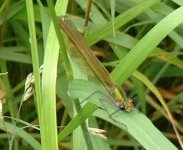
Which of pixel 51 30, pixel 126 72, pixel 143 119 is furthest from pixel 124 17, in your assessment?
pixel 143 119

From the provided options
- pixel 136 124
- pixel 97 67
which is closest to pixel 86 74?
pixel 97 67

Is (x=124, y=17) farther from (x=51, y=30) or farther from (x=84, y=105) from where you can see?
(x=84, y=105)

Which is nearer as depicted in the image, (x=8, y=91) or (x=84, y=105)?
(x=84, y=105)

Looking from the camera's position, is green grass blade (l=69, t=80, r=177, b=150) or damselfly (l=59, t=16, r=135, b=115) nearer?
green grass blade (l=69, t=80, r=177, b=150)

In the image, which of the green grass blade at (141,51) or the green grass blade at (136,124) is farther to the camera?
the green grass blade at (141,51)

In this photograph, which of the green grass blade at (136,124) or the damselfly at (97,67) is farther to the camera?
the damselfly at (97,67)

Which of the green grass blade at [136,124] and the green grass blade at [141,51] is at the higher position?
the green grass blade at [141,51]

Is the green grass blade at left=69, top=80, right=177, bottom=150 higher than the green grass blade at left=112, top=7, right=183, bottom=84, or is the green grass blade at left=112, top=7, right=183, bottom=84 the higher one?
the green grass blade at left=112, top=7, right=183, bottom=84

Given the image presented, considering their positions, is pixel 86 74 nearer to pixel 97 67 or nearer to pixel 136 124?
pixel 97 67
